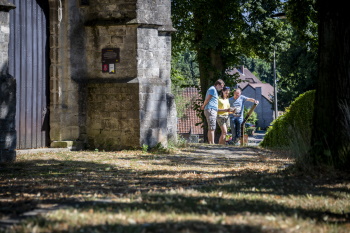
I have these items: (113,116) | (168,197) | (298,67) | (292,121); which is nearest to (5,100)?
(113,116)

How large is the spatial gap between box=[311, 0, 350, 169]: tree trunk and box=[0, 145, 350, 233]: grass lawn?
38 centimetres

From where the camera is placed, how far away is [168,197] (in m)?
5.49

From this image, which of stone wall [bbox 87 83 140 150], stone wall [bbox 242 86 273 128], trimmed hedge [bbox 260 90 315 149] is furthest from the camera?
stone wall [bbox 242 86 273 128]

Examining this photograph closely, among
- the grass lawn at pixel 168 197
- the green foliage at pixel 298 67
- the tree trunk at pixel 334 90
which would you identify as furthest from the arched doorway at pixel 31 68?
the green foliage at pixel 298 67

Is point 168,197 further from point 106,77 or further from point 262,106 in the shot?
point 262,106

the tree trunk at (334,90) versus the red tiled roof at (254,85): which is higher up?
the red tiled roof at (254,85)

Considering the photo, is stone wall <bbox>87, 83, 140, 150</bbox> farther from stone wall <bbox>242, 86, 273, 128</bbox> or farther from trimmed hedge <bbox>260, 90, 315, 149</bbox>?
stone wall <bbox>242, 86, 273, 128</bbox>

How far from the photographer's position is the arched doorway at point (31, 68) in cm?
1117

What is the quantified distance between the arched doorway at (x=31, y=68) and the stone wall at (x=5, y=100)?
146 centimetres

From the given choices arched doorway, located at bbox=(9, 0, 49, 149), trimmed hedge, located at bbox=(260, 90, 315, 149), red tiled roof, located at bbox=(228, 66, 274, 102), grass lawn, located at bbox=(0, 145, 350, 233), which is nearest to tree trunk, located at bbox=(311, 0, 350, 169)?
grass lawn, located at bbox=(0, 145, 350, 233)

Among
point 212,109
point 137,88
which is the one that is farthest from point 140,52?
point 212,109

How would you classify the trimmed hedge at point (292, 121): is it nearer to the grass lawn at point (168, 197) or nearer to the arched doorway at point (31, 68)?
the grass lawn at point (168, 197)

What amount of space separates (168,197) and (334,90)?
3.27 meters

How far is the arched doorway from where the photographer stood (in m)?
11.2
